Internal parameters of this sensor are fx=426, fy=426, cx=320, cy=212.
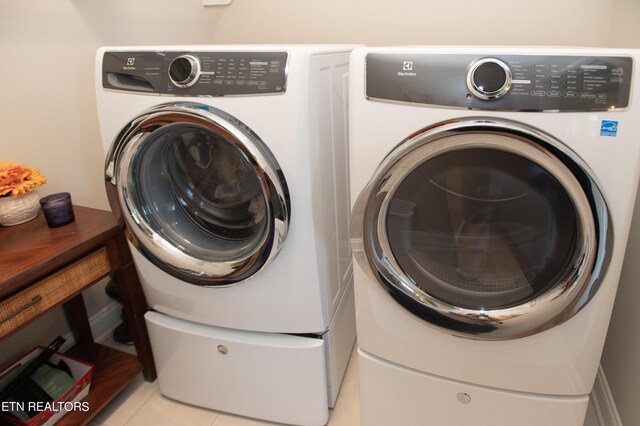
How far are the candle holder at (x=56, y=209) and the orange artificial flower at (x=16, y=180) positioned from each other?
0.18ft

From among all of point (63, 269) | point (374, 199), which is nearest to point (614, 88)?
point (374, 199)

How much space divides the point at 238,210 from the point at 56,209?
0.53m

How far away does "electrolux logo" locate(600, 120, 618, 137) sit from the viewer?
2.54 feet

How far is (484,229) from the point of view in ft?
3.10

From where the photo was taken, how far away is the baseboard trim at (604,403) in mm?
1208

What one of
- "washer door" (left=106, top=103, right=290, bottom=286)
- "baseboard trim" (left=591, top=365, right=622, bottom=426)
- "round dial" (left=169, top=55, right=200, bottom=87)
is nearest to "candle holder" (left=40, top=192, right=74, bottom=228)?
"washer door" (left=106, top=103, right=290, bottom=286)

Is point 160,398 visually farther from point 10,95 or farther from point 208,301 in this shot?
point 10,95

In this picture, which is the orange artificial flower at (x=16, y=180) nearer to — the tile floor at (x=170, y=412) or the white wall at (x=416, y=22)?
the tile floor at (x=170, y=412)

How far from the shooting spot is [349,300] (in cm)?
149

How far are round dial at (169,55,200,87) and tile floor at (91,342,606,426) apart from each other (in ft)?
3.55

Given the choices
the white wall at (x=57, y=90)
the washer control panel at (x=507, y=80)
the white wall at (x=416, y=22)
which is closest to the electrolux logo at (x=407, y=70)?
the washer control panel at (x=507, y=80)

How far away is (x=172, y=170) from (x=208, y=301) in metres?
0.40

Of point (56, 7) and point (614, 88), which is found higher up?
point (56, 7)

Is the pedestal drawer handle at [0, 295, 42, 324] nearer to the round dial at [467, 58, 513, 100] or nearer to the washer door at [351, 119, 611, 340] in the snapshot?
the washer door at [351, 119, 611, 340]
